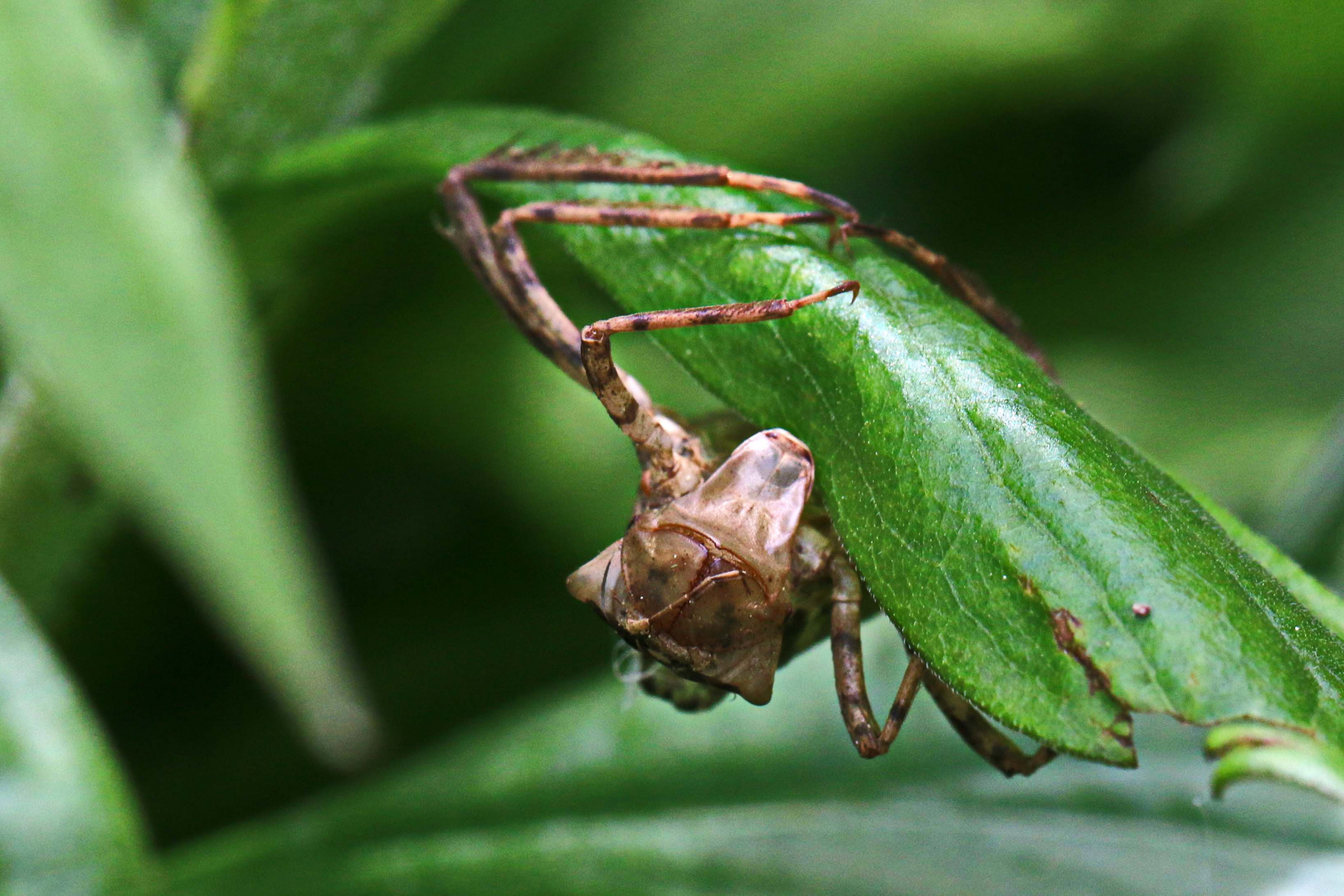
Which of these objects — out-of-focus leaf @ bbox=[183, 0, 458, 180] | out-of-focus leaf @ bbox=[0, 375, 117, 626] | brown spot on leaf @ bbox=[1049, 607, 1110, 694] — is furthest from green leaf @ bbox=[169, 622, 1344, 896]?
out-of-focus leaf @ bbox=[183, 0, 458, 180]

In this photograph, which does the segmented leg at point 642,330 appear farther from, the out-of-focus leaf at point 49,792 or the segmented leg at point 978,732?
the out-of-focus leaf at point 49,792

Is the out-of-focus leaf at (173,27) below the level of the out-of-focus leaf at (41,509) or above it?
above

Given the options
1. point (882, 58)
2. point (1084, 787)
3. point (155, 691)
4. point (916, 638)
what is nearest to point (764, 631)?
point (916, 638)

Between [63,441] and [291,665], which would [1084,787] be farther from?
[63,441]

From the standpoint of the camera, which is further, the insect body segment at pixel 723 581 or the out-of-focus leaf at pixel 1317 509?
the out-of-focus leaf at pixel 1317 509

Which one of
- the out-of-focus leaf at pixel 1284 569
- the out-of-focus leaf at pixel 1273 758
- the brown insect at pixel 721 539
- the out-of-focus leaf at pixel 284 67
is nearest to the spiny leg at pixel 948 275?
the brown insect at pixel 721 539

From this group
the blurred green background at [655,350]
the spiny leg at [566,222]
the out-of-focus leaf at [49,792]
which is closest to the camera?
the spiny leg at [566,222]

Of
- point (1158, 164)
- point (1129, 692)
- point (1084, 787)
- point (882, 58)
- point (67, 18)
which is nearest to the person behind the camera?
point (1129, 692)

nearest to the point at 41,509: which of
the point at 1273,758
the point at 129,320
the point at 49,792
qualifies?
the point at 49,792
